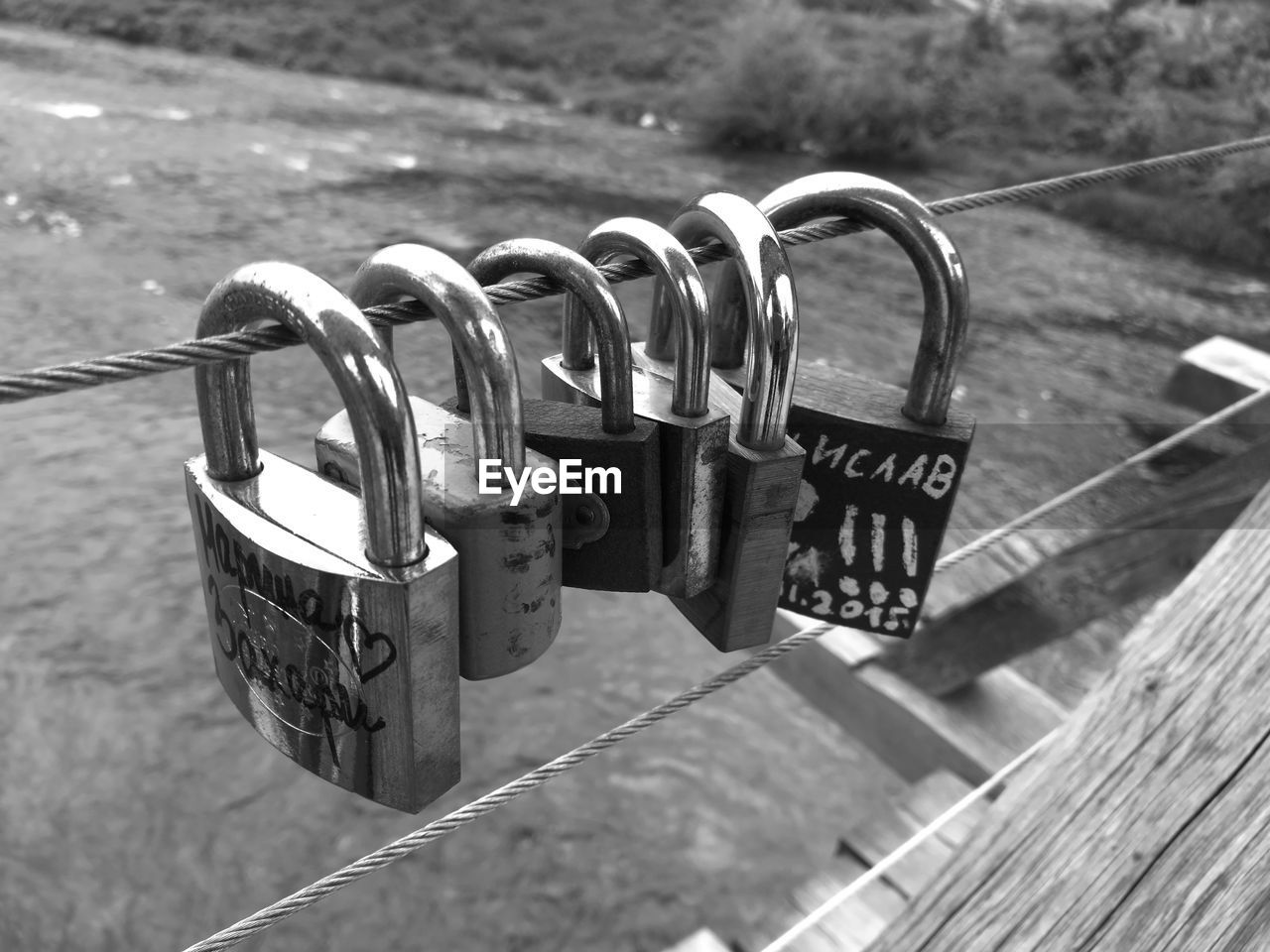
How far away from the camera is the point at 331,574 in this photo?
21.4 inches

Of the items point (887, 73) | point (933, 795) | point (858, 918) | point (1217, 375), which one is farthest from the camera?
point (887, 73)

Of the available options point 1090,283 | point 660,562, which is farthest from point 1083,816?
point 1090,283

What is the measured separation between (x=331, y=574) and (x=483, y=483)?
94 millimetres

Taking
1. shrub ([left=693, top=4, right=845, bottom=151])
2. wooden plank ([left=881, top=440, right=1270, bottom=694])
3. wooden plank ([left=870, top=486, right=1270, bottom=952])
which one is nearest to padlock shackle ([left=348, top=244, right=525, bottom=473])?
wooden plank ([left=870, top=486, right=1270, bottom=952])

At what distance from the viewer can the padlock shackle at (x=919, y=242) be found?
0.68 m

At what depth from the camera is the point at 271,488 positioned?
2.01ft

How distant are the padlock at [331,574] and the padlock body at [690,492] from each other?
0.16 m

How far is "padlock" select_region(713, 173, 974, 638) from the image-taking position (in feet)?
2.27

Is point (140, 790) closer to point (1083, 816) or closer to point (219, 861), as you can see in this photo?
point (219, 861)

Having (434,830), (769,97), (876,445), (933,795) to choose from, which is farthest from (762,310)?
(769,97)

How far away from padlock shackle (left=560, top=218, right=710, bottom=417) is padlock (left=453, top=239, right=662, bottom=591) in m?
0.03

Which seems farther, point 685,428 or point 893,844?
point 893,844

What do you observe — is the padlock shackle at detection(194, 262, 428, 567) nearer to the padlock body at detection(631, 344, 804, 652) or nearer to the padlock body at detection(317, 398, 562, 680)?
the padlock body at detection(317, 398, 562, 680)

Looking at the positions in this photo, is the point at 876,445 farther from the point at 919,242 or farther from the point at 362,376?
the point at 362,376
